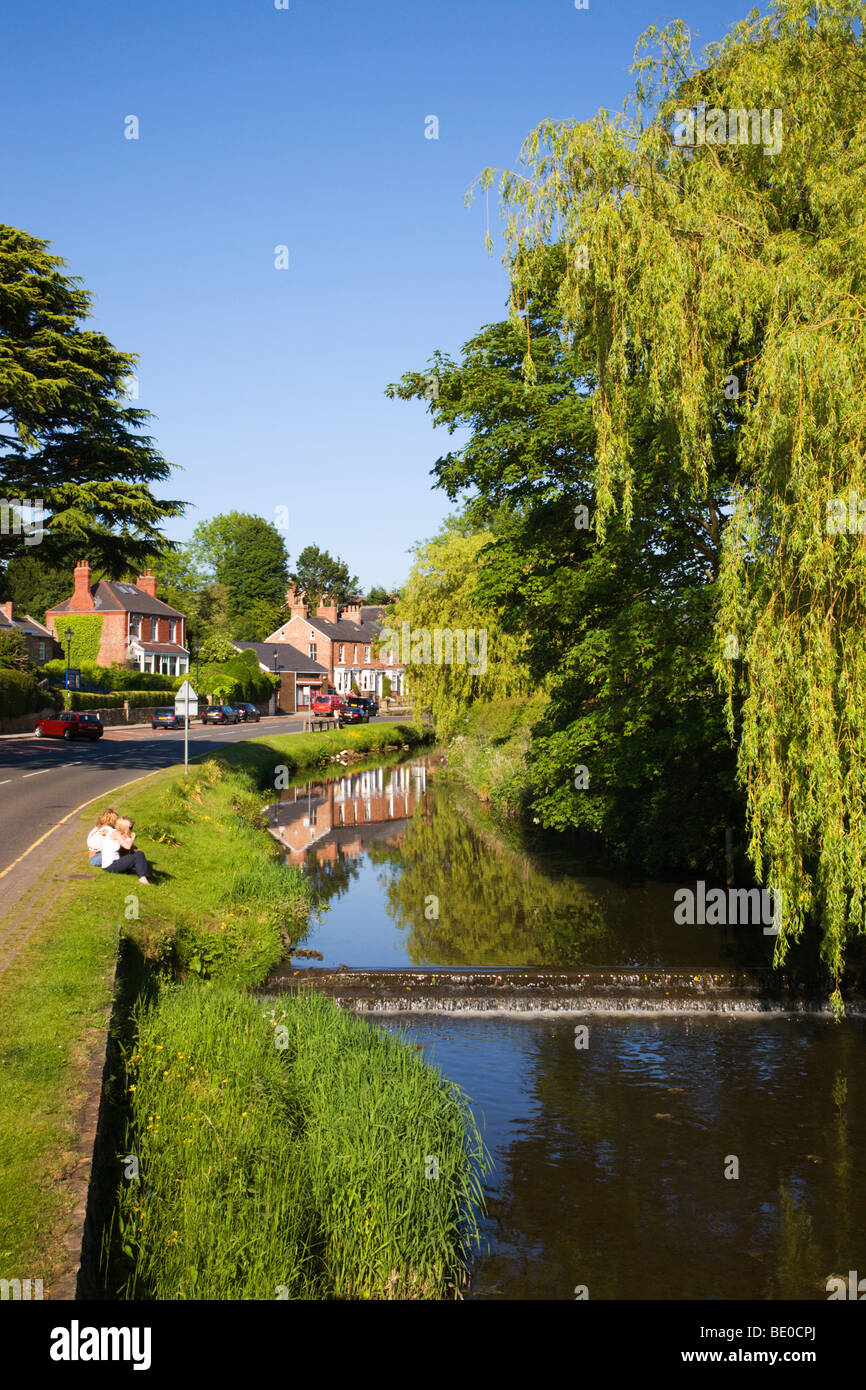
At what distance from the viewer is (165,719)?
195 feet

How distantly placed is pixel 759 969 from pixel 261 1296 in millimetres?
10718

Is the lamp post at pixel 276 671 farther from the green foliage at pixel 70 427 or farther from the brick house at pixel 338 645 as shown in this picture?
the green foliage at pixel 70 427

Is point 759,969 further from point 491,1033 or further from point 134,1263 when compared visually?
point 134,1263

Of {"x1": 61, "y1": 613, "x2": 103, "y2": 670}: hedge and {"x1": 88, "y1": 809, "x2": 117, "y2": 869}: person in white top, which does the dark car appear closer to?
{"x1": 61, "y1": 613, "x2": 103, "y2": 670}: hedge

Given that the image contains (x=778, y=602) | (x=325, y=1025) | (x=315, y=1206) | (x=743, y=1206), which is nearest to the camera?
(x=315, y=1206)

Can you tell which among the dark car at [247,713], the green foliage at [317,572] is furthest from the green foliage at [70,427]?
the green foliage at [317,572]

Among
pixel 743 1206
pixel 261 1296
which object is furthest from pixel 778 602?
pixel 261 1296

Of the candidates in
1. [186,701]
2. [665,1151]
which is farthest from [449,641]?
[665,1151]

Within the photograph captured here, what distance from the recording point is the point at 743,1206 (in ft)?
30.3

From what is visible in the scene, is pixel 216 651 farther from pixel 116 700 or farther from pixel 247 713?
pixel 116 700

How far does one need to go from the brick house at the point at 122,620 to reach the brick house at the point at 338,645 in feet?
70.4

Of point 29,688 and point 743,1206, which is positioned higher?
point 29,688

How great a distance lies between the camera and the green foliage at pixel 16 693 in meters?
47.2

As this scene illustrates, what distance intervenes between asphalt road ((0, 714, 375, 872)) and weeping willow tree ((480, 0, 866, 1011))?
447 inches
